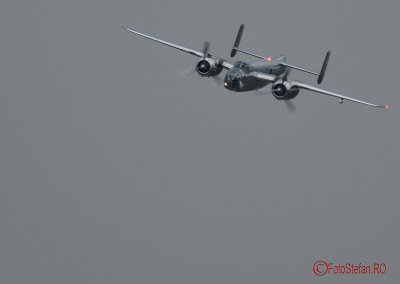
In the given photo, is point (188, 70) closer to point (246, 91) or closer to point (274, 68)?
point (246, 91)

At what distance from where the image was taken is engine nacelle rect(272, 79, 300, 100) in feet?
273

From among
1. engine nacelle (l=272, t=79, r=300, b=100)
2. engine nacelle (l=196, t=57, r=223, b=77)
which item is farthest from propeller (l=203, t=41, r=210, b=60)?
engine nacelle (l=272, t=79, r=300, b=100)

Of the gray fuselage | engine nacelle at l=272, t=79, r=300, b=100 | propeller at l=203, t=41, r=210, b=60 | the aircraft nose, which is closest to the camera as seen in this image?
the aircraft nose

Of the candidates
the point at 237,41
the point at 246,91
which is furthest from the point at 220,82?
the point at 237,41

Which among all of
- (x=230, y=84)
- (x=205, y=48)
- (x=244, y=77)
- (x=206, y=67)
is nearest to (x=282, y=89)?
(x=244, y=77)

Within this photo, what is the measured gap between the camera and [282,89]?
83312 millimetres

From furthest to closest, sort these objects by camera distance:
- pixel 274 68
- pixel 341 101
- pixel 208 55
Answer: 1. pixel 274 68
2. pixel 208 55
3. pixel 341 101

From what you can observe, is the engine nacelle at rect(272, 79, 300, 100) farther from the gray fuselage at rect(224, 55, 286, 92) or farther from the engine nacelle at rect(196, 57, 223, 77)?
the engine nacelle at rect(196, 57, 223, 77)

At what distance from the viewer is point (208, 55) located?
289 feet

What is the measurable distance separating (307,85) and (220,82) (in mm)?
9714

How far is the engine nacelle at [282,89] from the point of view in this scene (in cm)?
8331

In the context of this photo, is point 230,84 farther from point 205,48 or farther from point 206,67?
point 205,48

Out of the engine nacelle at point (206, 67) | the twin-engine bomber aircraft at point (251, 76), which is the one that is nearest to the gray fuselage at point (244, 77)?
the twin-engine bomber aircraft at point (251, 76)

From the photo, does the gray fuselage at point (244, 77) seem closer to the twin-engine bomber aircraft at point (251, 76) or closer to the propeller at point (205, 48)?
the twin-engine bomber aircraft at point (251, 76)
